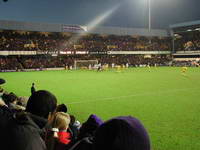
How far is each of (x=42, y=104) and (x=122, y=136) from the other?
1.97 metres

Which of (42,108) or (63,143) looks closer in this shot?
(63,143)

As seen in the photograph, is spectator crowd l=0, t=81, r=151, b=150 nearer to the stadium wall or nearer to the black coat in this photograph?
the black coat

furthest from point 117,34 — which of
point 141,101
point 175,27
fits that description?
point 141,101

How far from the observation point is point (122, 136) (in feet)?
5.99

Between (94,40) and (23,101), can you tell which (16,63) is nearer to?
(94,40)

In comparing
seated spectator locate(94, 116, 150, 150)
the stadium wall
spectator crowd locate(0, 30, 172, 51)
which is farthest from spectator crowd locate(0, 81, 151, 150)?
the stadium wall

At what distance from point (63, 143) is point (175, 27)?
90390 millimetres

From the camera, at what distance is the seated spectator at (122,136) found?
6.04 feet

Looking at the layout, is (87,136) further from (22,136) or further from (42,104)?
(42,104)

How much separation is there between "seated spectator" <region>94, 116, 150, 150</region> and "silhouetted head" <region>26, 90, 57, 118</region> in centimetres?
176


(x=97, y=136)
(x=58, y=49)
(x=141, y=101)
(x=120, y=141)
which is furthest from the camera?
(x=58, y=49)

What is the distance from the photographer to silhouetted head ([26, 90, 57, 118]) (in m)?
3.59

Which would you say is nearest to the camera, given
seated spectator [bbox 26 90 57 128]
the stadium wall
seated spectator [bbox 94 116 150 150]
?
seated spectator [bbox 94 116 150 150]

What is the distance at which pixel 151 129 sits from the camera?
31.9 ft
